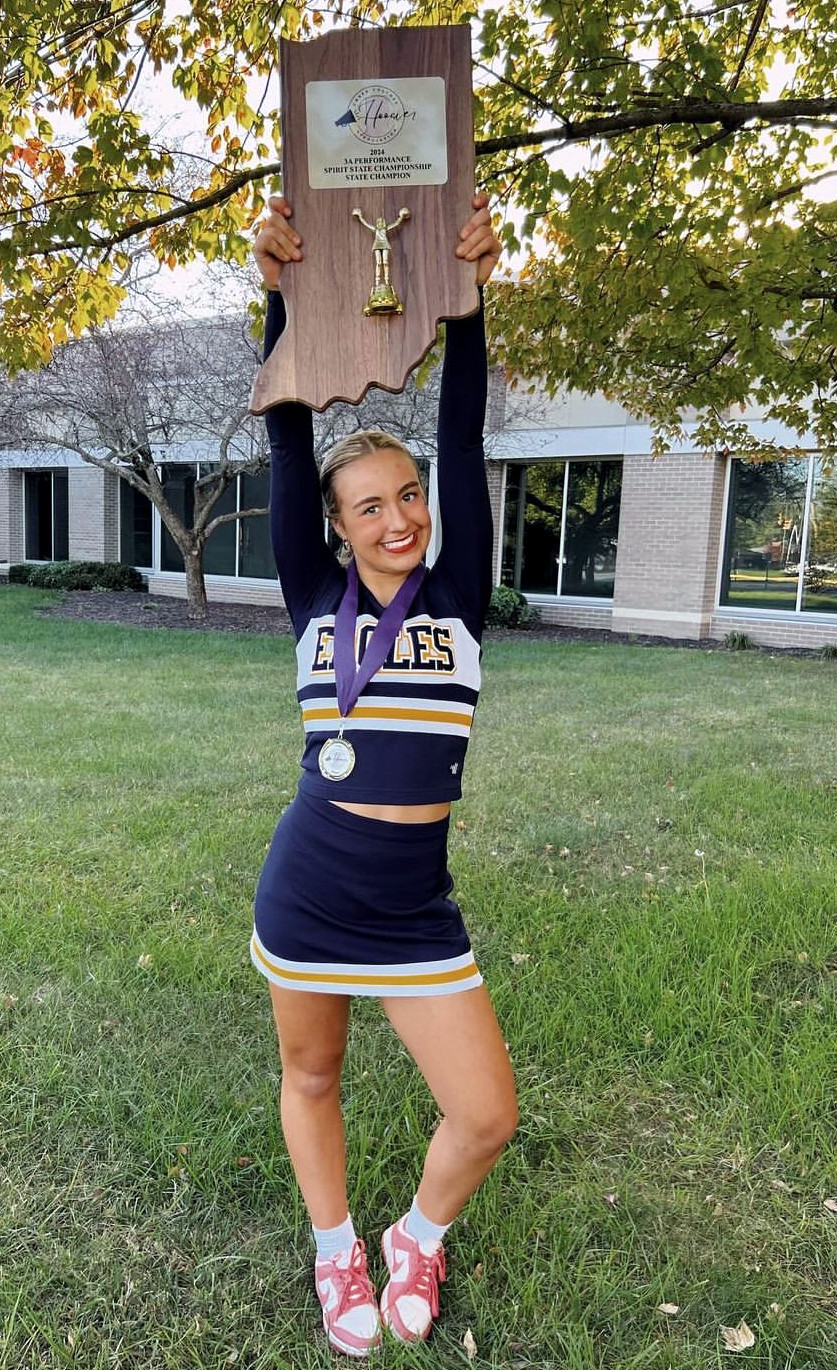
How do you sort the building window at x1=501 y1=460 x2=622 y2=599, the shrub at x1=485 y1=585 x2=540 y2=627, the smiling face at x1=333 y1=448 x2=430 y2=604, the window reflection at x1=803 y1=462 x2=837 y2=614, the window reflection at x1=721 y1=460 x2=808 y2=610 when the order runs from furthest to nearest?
the building window at x1=501 y1=460 x2=622 y2=599 → the shrub at x1=485 y1=585 x2=540 y2=627 → the window reflection at x1=721 y1=460 x2=808 y2=610 → the window reflection at x1=803 y1=462 x2=837 y2=614 → the smiling face at x1=333 y1=448 x2=430 y2=604

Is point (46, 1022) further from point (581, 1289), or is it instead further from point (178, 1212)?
point (581, 1289)

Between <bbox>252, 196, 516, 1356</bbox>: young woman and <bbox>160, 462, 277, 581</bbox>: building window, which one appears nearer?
<bbox>252, 196, 516, 1356</bbox>: young woman

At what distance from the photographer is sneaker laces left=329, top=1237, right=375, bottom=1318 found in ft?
6.43

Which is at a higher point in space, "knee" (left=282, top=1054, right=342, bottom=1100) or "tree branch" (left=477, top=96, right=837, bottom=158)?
"tree branch" (left=477, top=96, right=837, bottom=158)

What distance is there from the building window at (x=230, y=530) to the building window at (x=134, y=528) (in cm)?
86

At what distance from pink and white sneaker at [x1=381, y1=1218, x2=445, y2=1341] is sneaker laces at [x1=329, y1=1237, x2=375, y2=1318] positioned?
0.05 meters

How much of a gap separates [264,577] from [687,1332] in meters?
17.4

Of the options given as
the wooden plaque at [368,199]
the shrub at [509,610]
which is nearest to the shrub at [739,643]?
the shrub at [509,610]

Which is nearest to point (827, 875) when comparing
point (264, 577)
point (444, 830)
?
point (444, 830)

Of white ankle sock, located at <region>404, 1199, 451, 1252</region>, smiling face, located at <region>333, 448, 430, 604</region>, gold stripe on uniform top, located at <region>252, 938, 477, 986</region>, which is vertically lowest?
white ankle sock, located at <region>404, 1199, 451, 1252</region>

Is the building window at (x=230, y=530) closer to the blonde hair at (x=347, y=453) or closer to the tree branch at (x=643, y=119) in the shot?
the tree branch at (x=643, y=119)

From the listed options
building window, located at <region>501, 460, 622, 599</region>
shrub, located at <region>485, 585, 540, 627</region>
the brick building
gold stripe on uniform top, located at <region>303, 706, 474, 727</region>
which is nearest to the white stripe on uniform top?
gold stripe on uniform top, located at <region>303, 706, 474, 727</region>

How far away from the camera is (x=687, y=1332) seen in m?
2.02

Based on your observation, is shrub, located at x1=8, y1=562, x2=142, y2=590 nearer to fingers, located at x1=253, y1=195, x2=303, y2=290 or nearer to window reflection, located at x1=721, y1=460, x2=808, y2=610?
window reflection, located at x1=721, y1=460, x2=808, y2=610
